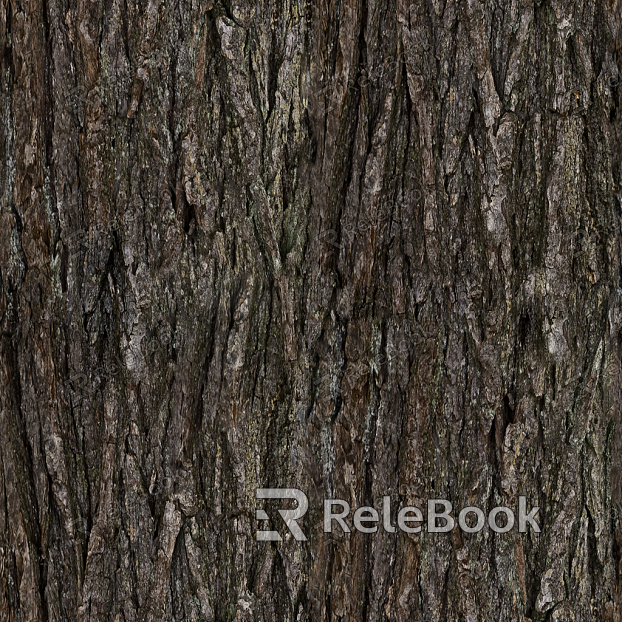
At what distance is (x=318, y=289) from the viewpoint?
1.56 metres

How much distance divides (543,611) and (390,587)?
1.11 ft

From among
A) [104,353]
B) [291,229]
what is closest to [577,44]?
[291,229]

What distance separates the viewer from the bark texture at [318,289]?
152cm

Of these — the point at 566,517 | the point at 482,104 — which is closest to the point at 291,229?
the point at 482,104

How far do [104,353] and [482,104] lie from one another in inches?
37.7

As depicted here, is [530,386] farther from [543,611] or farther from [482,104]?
[482,104]

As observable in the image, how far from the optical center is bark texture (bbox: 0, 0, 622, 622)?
1521mm

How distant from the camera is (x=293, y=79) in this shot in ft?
5.07

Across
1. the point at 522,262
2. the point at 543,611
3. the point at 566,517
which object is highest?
the point at 522,262

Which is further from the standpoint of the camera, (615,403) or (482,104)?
(615,403)

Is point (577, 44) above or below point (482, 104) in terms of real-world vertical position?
above

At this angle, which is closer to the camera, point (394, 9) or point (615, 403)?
point (394, 9)

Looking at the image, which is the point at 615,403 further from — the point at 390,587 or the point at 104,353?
the point at 104,353

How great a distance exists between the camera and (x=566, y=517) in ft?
5.17
